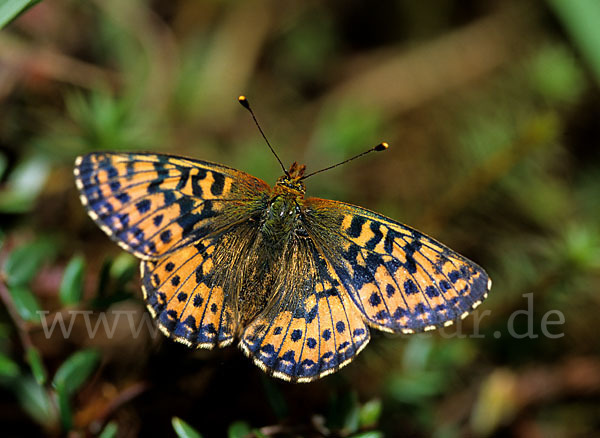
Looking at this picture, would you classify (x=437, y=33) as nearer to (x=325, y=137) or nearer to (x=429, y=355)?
(x=325, y=137)

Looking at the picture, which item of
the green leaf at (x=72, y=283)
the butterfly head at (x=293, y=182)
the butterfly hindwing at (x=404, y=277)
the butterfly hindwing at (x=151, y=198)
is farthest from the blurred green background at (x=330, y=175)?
the butterfly head at (x=293, y=182)

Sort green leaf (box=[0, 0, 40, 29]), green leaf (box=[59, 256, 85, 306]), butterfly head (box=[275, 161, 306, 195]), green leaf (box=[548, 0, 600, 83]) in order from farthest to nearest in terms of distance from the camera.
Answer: green leaf (box=[548, 0, 600, 83]), butterfly head (box=[275, 161, 306, 195]), green leaf (box=[59, 256, 85, 306]), green leaf (box=[0, 0, 40, 29])

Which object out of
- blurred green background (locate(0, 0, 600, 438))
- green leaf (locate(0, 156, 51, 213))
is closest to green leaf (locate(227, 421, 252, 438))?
blurred green background (locate(0, 0, 600, 438))

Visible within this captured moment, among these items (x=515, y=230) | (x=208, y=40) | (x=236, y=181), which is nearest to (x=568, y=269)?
(x=515, y=230)

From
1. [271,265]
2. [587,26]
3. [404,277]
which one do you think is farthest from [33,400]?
[587,26]

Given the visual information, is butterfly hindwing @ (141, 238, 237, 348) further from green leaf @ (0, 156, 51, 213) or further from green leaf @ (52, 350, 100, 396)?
green leaf @ (0, 156, 51, 213)

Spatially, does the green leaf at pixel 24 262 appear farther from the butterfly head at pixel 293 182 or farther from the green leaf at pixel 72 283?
the butterfly head at pixel 293 182
